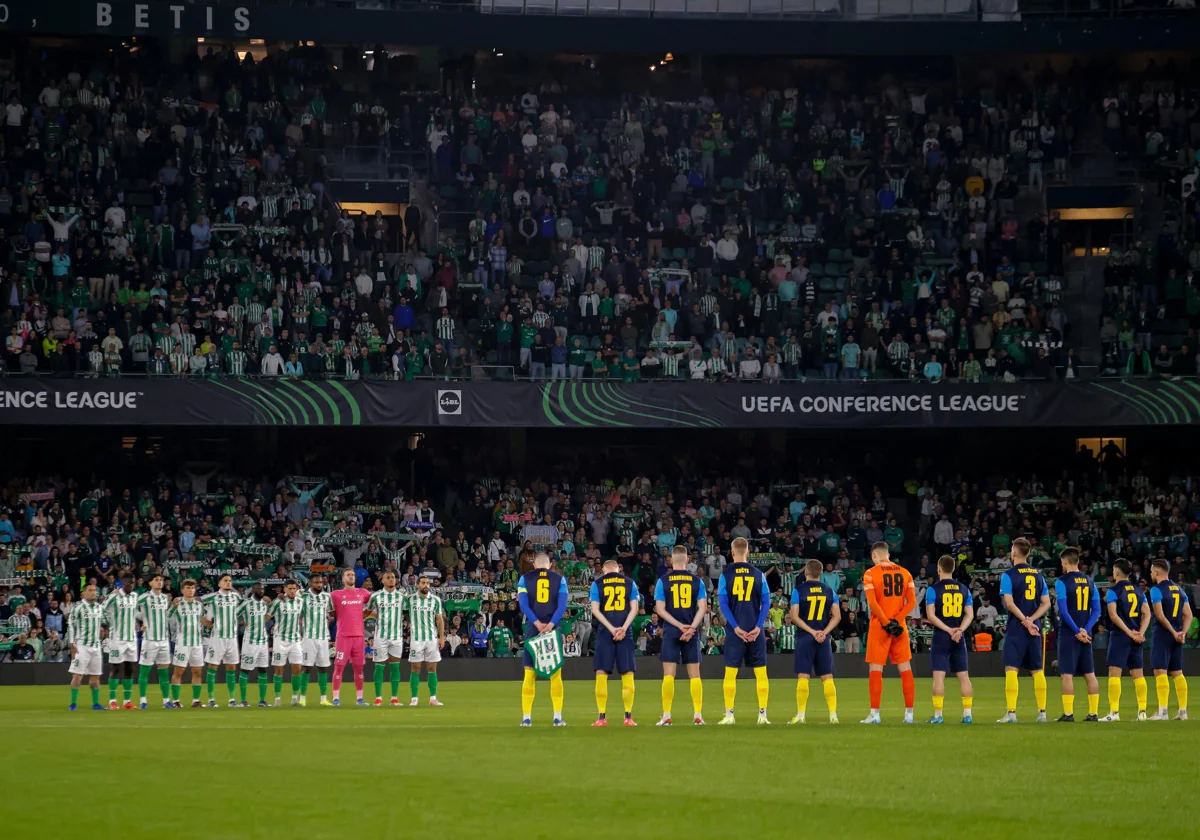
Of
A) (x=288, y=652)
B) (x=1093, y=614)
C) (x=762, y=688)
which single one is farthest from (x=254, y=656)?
(x=1093, y=614)

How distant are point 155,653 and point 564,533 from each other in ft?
51.3

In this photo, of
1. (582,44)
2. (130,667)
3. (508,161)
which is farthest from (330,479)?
(130,667)

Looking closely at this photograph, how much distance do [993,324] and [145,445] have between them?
20822mm

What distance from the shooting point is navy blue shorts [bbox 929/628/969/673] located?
65.1 ft

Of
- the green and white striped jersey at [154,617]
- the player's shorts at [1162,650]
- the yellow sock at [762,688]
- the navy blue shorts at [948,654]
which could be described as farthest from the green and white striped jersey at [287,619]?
the player's shorts at [1162,650]

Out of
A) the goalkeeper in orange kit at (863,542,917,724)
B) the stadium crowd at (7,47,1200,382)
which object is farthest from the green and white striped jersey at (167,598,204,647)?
the stadium crowd at (7,47,1200,382)

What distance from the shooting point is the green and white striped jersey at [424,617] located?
81.8 feet

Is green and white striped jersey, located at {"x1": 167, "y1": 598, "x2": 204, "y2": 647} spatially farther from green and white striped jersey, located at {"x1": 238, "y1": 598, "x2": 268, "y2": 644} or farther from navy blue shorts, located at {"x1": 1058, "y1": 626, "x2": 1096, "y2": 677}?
navy blue shorts, located at {"x1": 1058, "y1": 626, "x2": 1096, "y2": 677}

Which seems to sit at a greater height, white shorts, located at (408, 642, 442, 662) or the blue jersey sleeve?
the blue jersey sleeve

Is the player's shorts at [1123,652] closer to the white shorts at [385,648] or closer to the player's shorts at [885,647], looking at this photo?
the player's shorts at [885,647]

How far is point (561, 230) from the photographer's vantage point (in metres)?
43.2

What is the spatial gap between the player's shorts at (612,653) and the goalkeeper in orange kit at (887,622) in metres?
2.80

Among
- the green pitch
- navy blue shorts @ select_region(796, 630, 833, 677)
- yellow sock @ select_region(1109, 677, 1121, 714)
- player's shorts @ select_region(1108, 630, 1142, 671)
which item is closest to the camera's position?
the green pitch

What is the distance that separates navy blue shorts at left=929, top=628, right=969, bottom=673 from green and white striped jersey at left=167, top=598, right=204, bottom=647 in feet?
35.9
